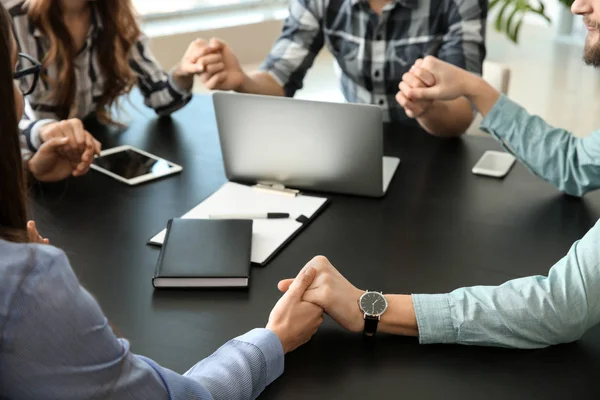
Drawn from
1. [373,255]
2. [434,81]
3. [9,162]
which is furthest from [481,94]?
[9,162]

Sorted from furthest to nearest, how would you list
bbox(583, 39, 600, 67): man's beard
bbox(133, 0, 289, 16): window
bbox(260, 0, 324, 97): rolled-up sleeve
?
bbox(133, 0, 289, 16): window
bbox(260, 0, 324, 97): rolled-up sleeve
bbox(583, 39, 600, 67): man's beard

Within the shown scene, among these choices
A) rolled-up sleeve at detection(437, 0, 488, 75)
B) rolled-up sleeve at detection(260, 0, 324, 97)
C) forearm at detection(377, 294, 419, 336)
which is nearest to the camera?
forearm at detection(377, 294, 419, 336)

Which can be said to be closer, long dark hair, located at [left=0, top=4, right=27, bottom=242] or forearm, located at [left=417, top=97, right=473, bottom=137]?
long dark hair, located at [left=0, top=4, right=27, bottom=242]

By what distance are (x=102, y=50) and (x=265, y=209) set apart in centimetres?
91

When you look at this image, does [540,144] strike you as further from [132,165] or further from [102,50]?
[102,50]

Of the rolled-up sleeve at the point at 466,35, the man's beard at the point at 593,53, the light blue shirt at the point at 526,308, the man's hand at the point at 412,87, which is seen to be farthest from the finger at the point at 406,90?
the light blue shirt at the point at 526,308

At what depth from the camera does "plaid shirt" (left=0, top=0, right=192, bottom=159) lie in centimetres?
203

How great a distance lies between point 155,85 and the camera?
2.25 metres

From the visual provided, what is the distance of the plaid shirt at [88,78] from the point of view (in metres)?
2.03

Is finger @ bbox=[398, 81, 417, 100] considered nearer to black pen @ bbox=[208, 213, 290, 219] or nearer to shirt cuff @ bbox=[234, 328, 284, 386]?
black pen @ bbox=[208, 213, 290, 219]

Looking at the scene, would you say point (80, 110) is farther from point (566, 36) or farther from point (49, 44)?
point (566, 36)

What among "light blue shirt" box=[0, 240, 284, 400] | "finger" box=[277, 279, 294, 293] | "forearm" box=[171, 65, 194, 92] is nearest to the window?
"forearm" box=[171, 65, 194, 92]

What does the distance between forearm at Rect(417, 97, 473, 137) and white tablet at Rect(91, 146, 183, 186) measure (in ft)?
2.20

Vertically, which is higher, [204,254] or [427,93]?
[427,93]
